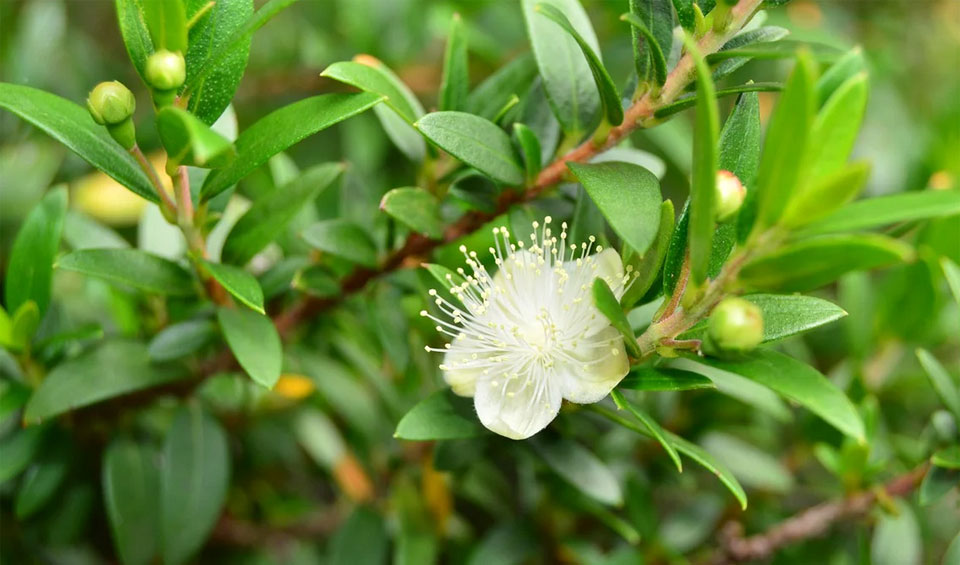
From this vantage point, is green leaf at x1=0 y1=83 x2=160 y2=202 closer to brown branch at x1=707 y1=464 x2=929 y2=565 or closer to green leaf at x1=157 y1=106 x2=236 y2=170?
green leaf at x1=157 y1=106 x2=236 y2=170

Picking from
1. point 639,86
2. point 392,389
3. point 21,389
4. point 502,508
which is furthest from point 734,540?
point 21,389

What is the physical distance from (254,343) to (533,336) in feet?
0.88

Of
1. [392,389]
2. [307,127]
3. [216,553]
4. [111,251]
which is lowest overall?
[216,553]

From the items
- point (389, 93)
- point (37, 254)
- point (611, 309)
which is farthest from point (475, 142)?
point (37, 254)

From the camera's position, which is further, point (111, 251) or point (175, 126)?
point (111, 251)

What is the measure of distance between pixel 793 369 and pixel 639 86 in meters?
0.29

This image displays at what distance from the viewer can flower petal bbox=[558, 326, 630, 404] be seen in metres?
0.69

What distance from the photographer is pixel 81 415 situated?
1.00m

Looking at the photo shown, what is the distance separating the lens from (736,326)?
59 centimetres

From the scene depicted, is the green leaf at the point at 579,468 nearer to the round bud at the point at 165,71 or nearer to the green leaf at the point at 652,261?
the green leaf at the point at 652,261

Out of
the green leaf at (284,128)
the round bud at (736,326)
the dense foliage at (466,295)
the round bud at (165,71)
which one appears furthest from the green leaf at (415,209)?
the round bud at (736,326)

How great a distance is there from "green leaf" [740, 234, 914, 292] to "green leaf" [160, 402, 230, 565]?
0.69 m

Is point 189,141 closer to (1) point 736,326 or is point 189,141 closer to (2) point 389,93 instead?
(2) point 389,93

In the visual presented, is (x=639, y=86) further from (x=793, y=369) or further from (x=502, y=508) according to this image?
(x=502, y=508)
